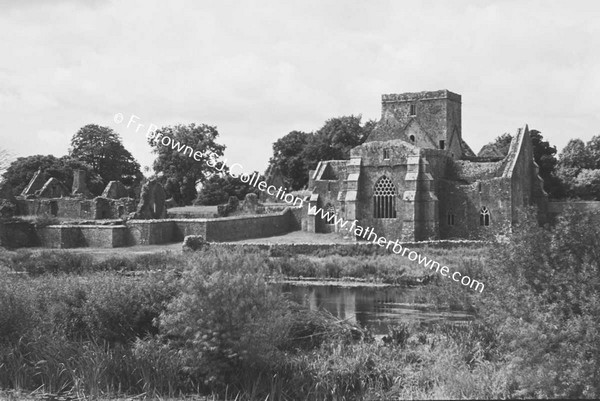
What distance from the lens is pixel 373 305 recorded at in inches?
1075

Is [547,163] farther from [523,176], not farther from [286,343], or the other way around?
[286,343]

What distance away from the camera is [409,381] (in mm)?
15703

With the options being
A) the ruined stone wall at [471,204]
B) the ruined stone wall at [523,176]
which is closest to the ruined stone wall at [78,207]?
the ruined stone wall at [471,204]

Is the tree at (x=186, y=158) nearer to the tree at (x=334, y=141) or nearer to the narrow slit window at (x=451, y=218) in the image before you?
the tree at (x=334, y=141)

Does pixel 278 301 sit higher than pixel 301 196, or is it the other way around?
pixel 301 196

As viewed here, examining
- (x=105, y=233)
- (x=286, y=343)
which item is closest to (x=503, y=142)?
(x=105, y=233)

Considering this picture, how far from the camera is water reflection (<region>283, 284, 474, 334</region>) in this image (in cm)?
2323

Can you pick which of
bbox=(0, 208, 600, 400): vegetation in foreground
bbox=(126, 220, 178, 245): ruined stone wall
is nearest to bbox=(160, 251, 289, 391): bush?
bbox=(0, 208, 600, 400): vegetation in foreground

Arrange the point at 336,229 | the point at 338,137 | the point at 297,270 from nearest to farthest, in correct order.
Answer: the point at 297,270 < the point at 336,229 < the point at 338,137

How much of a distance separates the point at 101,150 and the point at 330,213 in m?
39.9

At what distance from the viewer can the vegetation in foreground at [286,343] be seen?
14953 mm

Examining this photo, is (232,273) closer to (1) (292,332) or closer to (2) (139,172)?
(1) (292,332)

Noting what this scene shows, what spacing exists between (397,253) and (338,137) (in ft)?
137

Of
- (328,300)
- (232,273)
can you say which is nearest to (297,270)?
(328,300)
